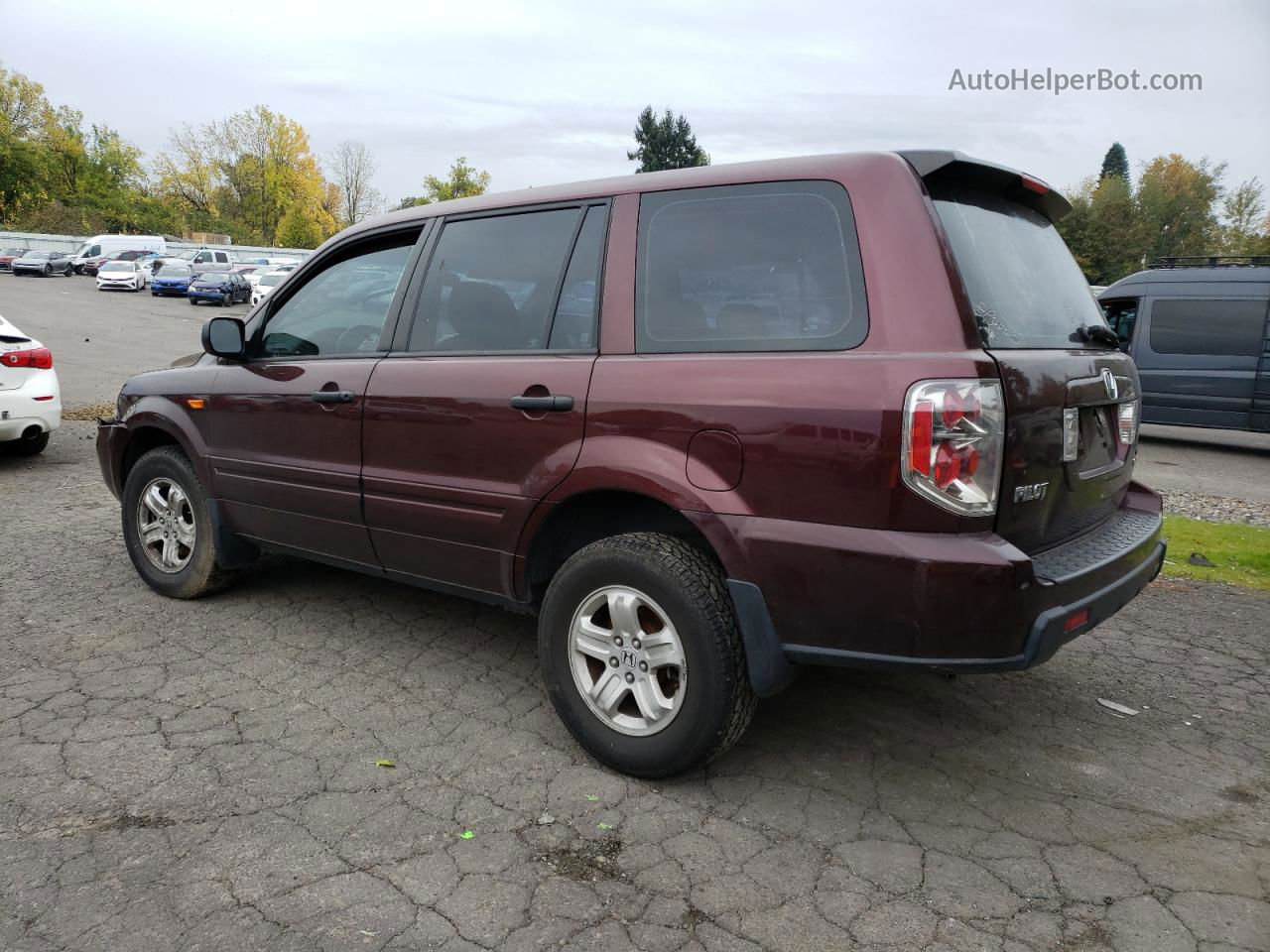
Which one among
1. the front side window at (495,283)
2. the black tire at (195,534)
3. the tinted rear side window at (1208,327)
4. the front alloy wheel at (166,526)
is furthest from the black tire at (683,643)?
the tinted rear side window at (1208,327)

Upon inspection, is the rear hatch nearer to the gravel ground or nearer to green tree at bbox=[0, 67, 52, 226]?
the gravel ground

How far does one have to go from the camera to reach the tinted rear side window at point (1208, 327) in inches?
459

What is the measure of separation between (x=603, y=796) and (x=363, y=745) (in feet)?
2.91

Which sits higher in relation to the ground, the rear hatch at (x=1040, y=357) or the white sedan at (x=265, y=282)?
the white sedan at (x=265, y=282)

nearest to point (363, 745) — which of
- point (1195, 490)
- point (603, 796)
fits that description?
point (603, 796)

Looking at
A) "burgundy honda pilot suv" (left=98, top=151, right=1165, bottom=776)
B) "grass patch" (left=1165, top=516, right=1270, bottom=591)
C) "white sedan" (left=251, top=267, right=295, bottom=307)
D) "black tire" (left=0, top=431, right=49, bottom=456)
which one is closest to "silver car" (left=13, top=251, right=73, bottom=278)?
"white sedan" (left=251, top=267, right=295, bottom=307)

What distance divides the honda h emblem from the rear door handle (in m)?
1.74

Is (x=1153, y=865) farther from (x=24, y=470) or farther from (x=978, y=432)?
(x=24, y=470)

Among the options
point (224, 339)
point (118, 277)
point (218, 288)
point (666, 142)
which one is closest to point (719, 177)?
point (224, 339)

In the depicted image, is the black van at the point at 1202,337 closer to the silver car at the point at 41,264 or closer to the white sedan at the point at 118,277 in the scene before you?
the white sedan at the point at 118,277

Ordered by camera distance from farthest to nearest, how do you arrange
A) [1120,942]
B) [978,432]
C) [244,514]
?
[244,514] < [978,432] < [1120,942]

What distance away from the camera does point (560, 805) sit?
9.62ft

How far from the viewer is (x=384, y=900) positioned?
2.46 metres

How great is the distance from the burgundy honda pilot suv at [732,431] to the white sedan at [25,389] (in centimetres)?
495
